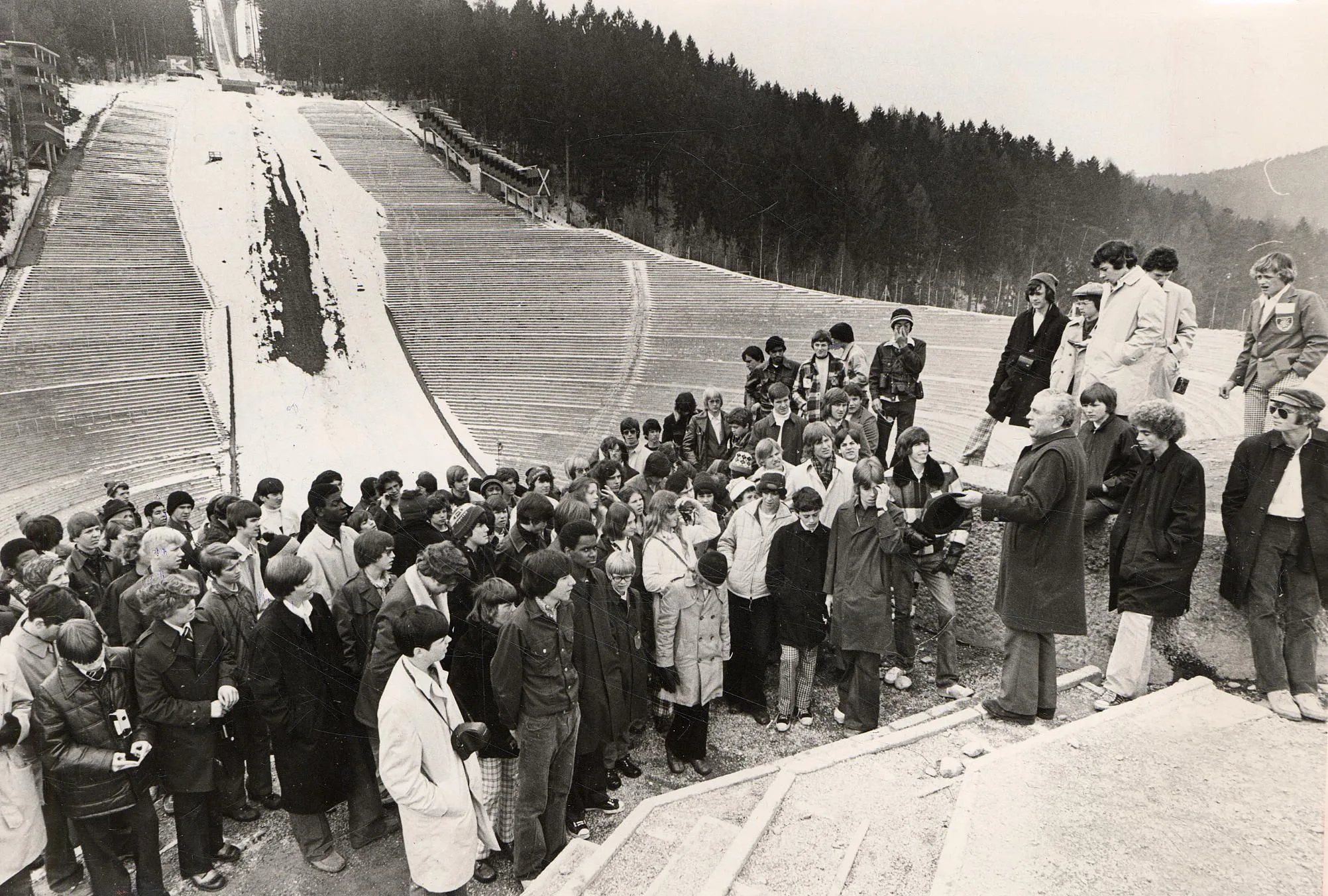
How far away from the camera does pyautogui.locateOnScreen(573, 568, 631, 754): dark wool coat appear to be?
404 centimetres

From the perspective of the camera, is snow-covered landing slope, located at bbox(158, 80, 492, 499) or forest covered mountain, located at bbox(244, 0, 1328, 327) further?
snow-covered landing slope, located at bbox(158, 80, 492, 499)

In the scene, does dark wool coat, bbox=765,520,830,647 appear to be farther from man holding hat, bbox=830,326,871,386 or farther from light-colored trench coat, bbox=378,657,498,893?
man holding hat, bbox=830,326,871,386

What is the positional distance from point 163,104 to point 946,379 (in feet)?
96.4

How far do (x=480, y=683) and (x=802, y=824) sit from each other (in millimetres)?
1764

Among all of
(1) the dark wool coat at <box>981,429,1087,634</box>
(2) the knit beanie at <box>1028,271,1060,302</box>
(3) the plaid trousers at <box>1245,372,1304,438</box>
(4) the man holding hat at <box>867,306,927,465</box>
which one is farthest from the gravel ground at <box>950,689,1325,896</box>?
(4) the man holding hat at <box>867,306,927,465</box>

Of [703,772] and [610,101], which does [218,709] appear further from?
[610,101]

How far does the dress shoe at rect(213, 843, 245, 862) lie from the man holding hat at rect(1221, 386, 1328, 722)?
18.0ft

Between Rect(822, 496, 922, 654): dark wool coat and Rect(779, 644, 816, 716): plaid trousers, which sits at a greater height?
Rect(822, 496, 922, 654): dark wool coat

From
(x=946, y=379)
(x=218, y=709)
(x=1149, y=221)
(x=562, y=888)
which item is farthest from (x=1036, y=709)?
(x=946, y=379)

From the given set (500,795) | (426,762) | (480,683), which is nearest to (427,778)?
(426,762)

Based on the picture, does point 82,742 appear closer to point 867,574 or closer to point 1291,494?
point 867,574

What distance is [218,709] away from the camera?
3.72m

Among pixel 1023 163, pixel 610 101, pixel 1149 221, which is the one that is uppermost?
pixel 610 101

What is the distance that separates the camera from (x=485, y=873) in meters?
3.72
